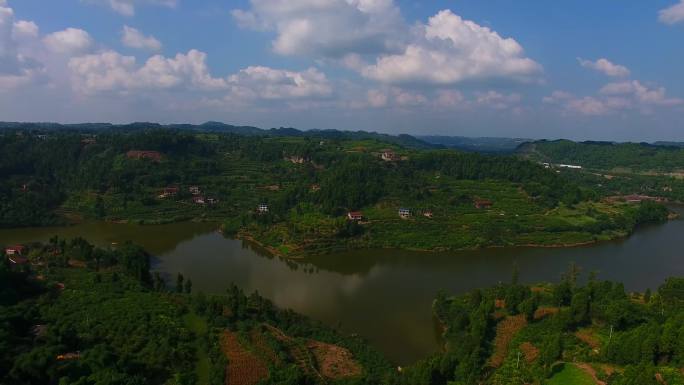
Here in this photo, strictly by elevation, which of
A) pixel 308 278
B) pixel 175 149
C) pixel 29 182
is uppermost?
pixel 175 149

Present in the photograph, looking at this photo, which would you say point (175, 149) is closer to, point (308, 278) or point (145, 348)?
point (308, 278)

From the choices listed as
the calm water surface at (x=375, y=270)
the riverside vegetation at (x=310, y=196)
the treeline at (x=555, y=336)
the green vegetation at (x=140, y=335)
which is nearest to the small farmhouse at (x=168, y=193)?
the riverside vegetation at (x=310, y=196)

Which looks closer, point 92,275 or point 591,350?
point 591,350

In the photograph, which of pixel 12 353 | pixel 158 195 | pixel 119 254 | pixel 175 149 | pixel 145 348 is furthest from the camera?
pixel 175 149

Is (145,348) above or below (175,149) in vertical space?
below

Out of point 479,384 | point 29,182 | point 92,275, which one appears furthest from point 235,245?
point 29,182

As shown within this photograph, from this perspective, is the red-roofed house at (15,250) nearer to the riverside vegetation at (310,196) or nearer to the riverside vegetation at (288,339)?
the riverside vegetation at (288,339)
